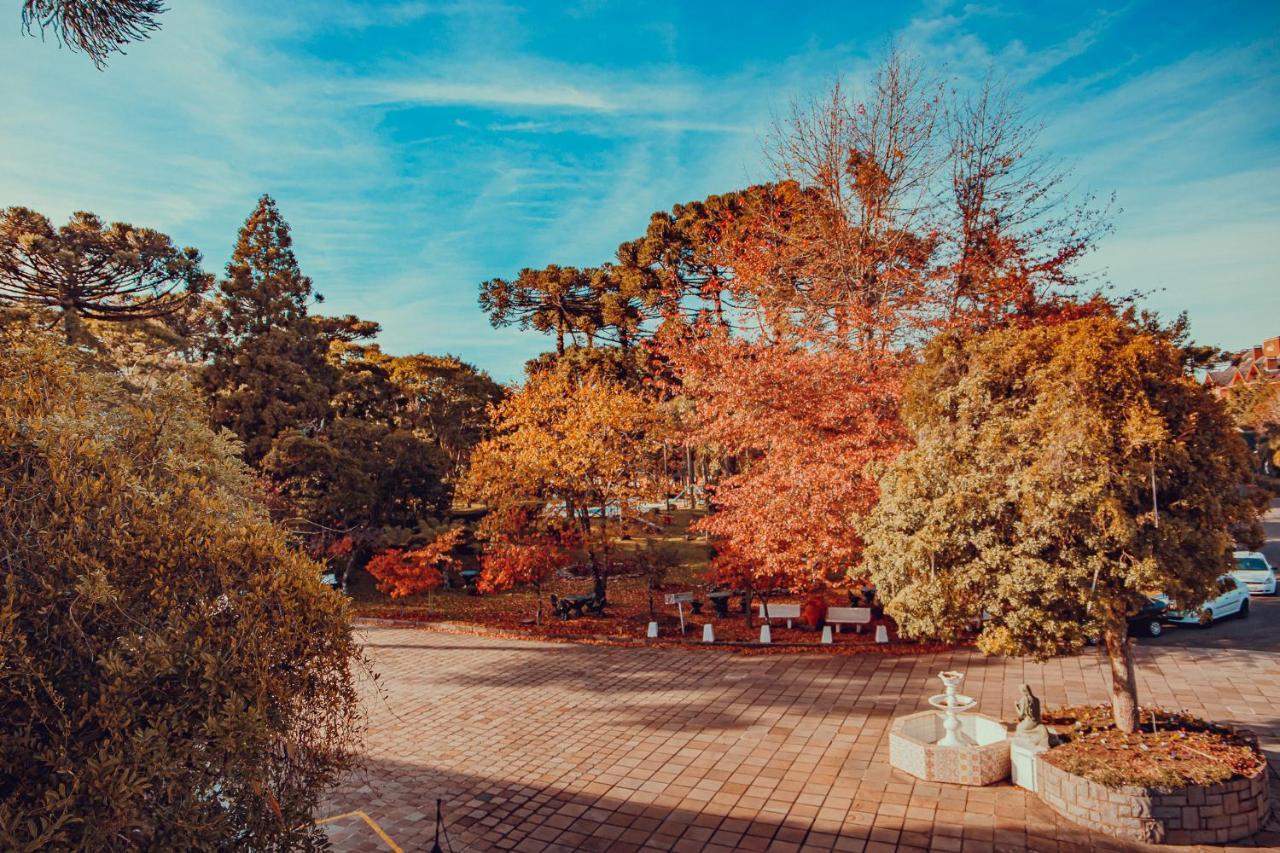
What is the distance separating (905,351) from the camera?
55.5ft

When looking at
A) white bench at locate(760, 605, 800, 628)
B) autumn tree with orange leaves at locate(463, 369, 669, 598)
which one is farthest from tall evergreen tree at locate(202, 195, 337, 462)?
white bench at locate(760, 605, 800, 628)

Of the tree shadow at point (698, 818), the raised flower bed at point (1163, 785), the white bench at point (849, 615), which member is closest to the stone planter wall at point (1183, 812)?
the raised flower bed at point (1163, 785)

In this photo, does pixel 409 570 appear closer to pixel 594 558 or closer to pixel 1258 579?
pixel 594 558

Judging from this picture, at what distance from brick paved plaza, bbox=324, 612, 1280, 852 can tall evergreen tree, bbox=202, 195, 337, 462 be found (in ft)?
41.2

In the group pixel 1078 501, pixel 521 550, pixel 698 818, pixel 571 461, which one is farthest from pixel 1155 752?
pixel 571 461

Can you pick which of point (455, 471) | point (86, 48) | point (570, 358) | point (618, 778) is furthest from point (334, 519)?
point (86, 48)

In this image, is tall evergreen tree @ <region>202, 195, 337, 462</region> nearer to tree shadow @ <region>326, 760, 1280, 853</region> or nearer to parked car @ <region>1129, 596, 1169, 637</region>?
tree shadow @ <region>326, 760, 1280, 853</region>

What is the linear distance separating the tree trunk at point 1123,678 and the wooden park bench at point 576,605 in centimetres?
1383

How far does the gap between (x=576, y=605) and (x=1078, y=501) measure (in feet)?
49.5

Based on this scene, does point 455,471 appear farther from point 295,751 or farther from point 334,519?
point 295,751

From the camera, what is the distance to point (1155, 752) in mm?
8320

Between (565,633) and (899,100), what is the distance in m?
16.7

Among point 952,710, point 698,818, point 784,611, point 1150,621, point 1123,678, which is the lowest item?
point 698,818

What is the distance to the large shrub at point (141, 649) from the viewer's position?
4059mm
